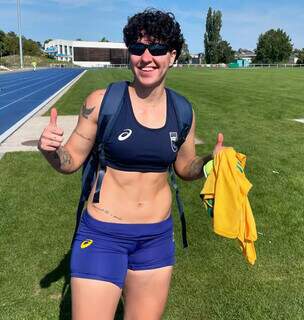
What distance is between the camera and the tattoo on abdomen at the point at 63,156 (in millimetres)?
2624

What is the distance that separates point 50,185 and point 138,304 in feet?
15.8

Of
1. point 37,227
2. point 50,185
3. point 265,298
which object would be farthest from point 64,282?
point 50,185

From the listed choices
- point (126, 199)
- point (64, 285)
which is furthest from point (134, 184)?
point (64, 285)

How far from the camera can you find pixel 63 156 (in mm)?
2658

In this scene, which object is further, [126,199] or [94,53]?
[94,53]

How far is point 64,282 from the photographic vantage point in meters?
4.47

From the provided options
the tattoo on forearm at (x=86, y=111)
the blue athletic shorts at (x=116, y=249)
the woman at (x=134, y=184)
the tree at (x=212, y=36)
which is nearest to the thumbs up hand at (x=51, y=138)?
the woman at (x=134, y=184)

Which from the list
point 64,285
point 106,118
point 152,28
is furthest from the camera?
point 64,285

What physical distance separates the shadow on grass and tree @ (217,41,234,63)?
124953mm

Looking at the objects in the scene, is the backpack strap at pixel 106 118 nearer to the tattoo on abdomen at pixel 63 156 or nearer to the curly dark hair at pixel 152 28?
the tattoo on abdomen at pixel 63 156

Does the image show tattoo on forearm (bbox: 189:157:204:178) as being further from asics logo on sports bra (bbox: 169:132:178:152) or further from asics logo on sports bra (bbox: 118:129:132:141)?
asics logo on sports bra (bbox: 118:129:132:141)

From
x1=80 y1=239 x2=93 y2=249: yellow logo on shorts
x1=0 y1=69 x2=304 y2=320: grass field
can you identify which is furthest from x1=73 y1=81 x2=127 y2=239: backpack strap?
x1=0 y1=69 x2=304 y2=320: grass field

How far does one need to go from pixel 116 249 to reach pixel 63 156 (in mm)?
568

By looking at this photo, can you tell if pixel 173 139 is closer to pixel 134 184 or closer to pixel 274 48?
pixel 134 184
